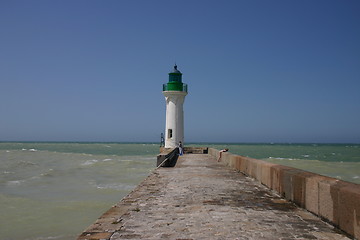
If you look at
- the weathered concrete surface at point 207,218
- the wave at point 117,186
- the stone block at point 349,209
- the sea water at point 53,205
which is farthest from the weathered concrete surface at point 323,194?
the wave at point 117,186

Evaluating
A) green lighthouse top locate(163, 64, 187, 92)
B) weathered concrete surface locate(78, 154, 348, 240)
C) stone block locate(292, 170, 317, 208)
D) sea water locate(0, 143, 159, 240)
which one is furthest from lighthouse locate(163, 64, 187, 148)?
stone block locate(292, 170, 317, 208)

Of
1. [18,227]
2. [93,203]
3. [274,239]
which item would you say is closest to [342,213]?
[274,239]

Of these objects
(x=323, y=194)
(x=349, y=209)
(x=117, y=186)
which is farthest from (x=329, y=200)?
(x=117, y=186)

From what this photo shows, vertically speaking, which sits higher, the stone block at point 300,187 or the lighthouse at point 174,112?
the lighthouse at point 174,112

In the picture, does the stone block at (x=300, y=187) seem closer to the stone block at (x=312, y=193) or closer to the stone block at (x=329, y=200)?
the stone block at (x=312, y=193)

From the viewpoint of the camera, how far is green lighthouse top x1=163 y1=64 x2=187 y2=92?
79.2 ft

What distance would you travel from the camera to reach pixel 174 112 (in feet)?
78.8

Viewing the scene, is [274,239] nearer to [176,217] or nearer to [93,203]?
[176,217]

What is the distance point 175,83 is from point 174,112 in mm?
2118

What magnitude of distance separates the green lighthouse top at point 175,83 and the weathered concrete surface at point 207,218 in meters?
17.7

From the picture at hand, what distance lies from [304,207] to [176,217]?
1973 mm

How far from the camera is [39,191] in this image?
14883mm

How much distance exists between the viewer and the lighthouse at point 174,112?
23859 mm

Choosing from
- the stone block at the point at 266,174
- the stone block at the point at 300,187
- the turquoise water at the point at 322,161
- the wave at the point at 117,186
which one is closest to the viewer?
the stone block at the point at 300,187
